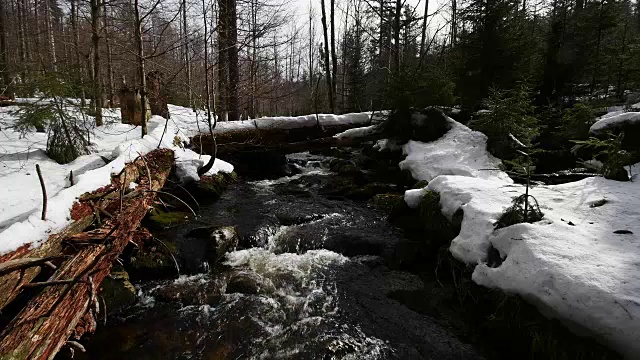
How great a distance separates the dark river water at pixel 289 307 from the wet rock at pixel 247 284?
0.01m

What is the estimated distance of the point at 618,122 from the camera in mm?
6645

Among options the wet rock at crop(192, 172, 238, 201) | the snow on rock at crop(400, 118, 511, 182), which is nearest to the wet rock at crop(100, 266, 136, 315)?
the wet rock at crop(192, 172, 238, 201)

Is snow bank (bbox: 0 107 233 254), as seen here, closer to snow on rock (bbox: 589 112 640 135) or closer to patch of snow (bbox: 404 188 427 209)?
patch of snow (bbox: 404 188 427 209)

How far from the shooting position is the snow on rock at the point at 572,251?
104 inches

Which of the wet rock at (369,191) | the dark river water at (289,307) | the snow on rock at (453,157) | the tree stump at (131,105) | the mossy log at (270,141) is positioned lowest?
the dark river water at (289,307)

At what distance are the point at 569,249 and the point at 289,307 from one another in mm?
3345

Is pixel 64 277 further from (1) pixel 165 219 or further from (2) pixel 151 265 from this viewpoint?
(1) pixel 165 219

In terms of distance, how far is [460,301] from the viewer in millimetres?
4211

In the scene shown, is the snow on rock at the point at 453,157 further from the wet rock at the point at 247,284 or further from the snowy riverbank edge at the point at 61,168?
the wet rock at the point at 247,284

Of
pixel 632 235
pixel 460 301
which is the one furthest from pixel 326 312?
pixel 632 235

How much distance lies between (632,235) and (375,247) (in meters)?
3.50

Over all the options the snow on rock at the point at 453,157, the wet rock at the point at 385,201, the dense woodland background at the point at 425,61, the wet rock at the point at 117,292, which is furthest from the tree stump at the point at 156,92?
the snow on rock at the point at 453,157

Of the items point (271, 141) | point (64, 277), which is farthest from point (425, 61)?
point (64, 277)

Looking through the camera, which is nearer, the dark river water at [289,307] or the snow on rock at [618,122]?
the dark river water at [289,307]
